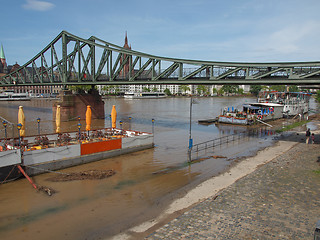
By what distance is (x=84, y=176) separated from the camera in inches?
677

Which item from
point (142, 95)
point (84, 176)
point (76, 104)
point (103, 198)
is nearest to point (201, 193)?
point (103, 198)

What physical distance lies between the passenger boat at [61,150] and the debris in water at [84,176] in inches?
56.0

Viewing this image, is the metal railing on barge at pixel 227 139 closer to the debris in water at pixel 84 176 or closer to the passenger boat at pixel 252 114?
the passenger boat at pixel 252 114

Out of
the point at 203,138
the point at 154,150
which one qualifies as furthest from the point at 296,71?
the point at 154,150

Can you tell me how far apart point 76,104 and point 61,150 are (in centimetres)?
3330

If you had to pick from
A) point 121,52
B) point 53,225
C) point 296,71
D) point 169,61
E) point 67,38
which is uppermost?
point 67,38

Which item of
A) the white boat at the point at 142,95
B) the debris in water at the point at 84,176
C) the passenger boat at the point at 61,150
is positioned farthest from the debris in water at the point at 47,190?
the white boat at the point at 142,95

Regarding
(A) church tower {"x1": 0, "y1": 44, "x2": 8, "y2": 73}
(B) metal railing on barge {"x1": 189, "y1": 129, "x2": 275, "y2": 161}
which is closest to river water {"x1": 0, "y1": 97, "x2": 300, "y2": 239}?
(B) metal railing on barge {"x1": 189, "y1": 129, "x2": 275, "y2": 161}

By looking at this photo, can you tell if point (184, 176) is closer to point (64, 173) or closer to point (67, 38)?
point (64, 173)

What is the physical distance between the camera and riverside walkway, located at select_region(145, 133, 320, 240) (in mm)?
9680

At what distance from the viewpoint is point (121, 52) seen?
156 ft

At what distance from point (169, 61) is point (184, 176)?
23131 millimetres

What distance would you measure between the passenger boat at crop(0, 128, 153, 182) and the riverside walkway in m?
10.8

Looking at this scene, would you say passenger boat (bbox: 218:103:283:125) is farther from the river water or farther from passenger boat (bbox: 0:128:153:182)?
passenger boat (bbox: 0:128:153:182)
